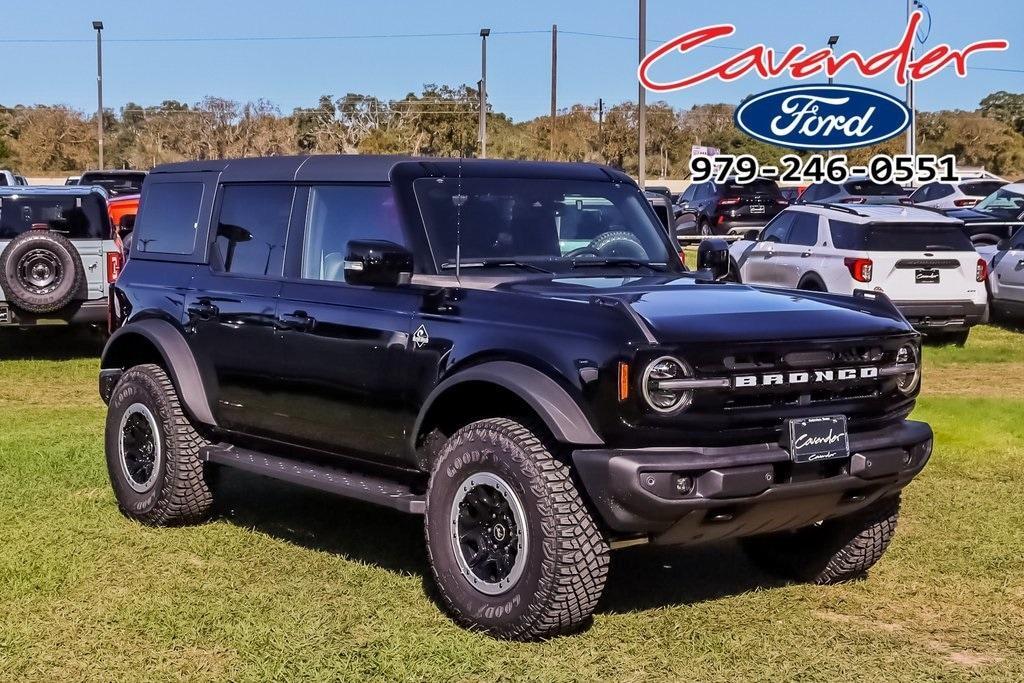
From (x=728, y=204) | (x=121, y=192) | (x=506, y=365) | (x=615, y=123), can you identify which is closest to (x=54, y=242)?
(x=506, y=365)

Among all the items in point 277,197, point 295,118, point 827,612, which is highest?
point 295,118

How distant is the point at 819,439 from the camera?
18.0 ft

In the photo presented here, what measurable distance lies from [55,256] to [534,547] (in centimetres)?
973

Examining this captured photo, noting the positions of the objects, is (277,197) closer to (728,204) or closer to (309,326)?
(309,326)

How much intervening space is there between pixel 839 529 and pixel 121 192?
2679 centimetres

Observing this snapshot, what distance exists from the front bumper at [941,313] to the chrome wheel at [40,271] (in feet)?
Answer: 30.7

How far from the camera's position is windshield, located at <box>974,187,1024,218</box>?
2467cm

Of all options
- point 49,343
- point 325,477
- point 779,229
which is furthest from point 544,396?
point 779,229

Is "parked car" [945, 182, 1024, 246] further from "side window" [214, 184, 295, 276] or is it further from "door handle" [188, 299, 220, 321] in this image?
"door handle" [188, 299, 220, 321]

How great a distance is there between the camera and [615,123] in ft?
232

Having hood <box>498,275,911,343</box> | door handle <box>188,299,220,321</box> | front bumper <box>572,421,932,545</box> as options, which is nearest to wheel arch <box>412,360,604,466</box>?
front bumper <box>572,421,932,545</box>

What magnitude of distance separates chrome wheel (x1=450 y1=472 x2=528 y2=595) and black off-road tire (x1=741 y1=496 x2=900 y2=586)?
158 centimetres

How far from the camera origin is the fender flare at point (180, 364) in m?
7.30

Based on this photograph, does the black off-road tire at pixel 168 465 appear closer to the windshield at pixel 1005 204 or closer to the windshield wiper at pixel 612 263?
the windshield wiper at pixel 612 263
